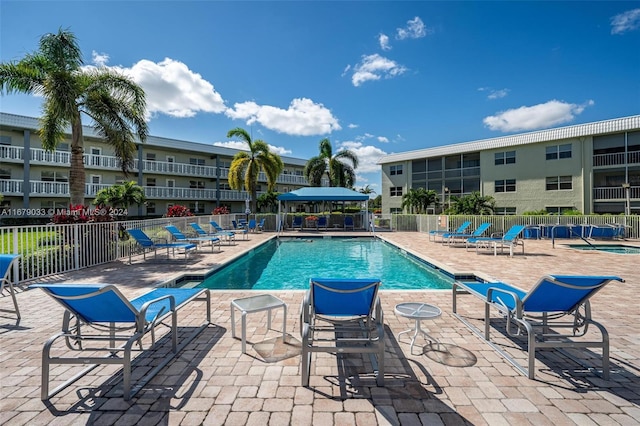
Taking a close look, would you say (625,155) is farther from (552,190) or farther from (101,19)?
(101,19)

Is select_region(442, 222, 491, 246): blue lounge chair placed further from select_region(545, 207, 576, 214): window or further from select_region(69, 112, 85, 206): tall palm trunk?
select_region(545, 207, 576, 214): window

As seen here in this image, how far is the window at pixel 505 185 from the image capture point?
26.6m

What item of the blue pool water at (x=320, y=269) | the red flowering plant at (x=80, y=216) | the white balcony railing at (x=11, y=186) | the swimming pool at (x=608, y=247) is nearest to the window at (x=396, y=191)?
the swimming pool at (x=608, y=247)

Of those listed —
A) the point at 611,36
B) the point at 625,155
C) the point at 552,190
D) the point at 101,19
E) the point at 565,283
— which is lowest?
the point at 565,283

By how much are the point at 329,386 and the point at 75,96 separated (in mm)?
11332

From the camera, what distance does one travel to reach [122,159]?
11.4 metres

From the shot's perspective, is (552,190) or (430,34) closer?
(430,34)

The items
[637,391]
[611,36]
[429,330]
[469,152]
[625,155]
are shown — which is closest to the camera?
[637,391]

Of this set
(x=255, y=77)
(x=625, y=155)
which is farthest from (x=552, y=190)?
(x=255, y=77)

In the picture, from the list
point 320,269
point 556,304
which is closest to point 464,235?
point 320,269

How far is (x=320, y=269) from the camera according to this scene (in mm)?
9750

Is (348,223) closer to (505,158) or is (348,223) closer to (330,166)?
(330,166)

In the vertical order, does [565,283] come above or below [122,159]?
below

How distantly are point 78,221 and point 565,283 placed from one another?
10.4 metres
